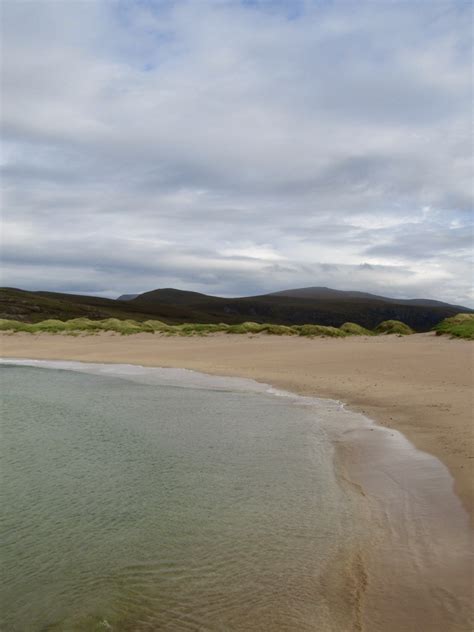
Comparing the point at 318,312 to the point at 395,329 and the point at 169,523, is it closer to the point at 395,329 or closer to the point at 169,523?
the point at 395,329

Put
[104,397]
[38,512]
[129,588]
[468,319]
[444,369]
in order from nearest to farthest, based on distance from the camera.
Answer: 1. [129,588]
2. [38,512]
3. [104,397]
4. [444,369]
5. [468,319]

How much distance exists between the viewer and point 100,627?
4.45m

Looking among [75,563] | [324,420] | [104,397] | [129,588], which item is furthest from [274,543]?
[104,397]

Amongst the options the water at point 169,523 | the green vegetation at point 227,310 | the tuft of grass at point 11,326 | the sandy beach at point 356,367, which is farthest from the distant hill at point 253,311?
the water at point 169,523

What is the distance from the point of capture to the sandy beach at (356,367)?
35.6 ft

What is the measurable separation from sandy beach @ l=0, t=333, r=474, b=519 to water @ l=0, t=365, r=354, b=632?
84.3 inches

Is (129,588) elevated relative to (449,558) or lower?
lower

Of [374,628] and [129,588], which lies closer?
[374,628]

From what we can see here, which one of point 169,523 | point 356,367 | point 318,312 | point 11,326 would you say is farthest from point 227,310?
point 169,523

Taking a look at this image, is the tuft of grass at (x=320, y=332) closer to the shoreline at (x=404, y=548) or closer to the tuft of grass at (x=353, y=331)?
the tuft of grass at (x=353, y=331)

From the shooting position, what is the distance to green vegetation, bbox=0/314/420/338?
37.6 meters

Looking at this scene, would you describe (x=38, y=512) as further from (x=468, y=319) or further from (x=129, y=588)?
(x=468, y=319)

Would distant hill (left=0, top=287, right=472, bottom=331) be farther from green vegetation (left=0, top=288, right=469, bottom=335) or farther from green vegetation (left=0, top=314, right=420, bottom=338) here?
green vegetation (left=0, top=314, right=420, bottom=338)

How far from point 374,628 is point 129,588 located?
7.44 ft
